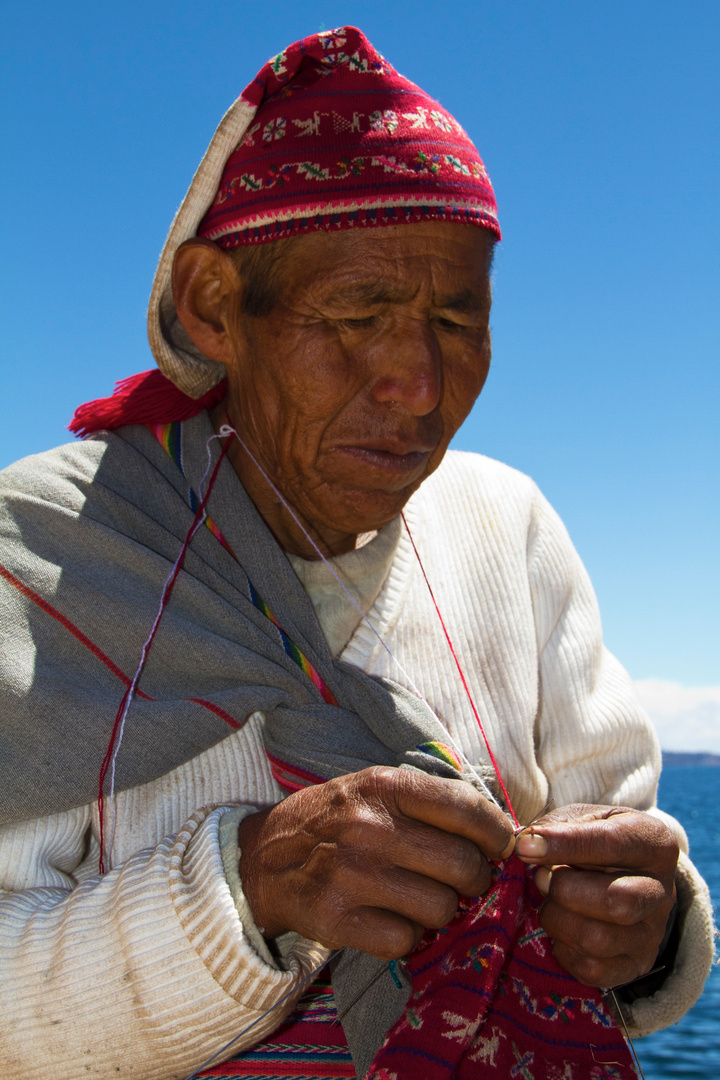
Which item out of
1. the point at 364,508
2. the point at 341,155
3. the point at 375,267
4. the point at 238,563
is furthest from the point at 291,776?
the point at 341,155

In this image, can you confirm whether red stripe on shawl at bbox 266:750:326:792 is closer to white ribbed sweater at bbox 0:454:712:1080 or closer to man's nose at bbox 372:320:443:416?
white ribbed sweater at bbox 0:454:712:1080

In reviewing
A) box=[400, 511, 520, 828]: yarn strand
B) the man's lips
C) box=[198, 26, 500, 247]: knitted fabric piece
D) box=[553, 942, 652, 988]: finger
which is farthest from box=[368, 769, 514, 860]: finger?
box=[198, 26, 500, 247]: knitted fabric piece

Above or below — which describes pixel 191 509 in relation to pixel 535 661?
above

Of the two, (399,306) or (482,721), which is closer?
(399,306)

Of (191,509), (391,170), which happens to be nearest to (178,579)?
(191,509)

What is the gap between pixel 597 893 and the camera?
162 cm

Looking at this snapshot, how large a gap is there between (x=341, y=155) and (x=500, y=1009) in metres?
1.63

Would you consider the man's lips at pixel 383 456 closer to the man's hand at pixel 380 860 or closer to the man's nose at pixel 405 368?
the man's nose at pixel 405 368

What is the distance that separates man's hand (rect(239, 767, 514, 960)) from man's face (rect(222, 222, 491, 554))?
0.74 m

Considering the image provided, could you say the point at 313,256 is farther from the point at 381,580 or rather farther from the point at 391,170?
the point at 381,580

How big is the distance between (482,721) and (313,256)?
110 centimetres

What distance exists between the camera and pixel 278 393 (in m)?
2.05

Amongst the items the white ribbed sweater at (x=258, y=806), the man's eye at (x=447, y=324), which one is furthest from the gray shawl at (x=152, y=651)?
the man's eye at (x=447, y=324)

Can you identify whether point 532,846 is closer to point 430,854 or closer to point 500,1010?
point 430,854
